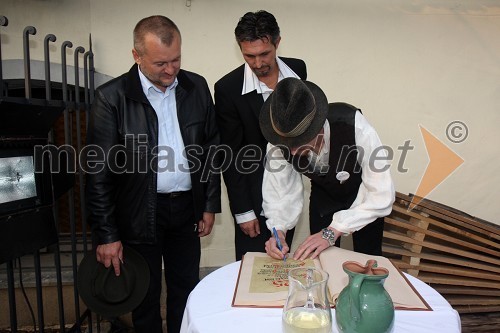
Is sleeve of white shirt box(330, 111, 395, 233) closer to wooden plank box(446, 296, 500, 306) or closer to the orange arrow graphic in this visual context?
wooden plank box(446, 296, 500, 306)

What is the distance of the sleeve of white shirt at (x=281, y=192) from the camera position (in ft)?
7.19

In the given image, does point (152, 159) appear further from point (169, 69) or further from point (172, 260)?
point (172, 260)

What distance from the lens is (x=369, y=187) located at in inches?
79.2

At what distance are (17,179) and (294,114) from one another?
4.69 feet

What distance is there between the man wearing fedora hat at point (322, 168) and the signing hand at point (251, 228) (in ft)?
1.25

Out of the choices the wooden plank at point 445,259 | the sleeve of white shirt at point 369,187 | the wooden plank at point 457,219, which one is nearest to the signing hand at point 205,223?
the sleeve of white shirt at point 369,187

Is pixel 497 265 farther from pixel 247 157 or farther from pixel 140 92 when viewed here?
pixel 140 92

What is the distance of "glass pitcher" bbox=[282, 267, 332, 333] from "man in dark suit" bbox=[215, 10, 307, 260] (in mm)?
1383

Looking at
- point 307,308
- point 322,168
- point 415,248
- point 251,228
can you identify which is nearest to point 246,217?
point 251,228

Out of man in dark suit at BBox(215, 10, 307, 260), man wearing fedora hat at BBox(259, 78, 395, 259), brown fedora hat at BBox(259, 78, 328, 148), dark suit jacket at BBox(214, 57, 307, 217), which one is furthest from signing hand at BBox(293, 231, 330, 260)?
dark suit jacket at BBox(214, 57, 307, 217)

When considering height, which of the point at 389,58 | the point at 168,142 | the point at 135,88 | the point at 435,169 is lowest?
the point at 435,169

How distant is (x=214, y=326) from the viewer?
132cm

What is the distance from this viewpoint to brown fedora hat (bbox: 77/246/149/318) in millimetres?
2416

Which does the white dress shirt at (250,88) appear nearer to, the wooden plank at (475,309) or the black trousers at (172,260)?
the black trousers at (172,260)
